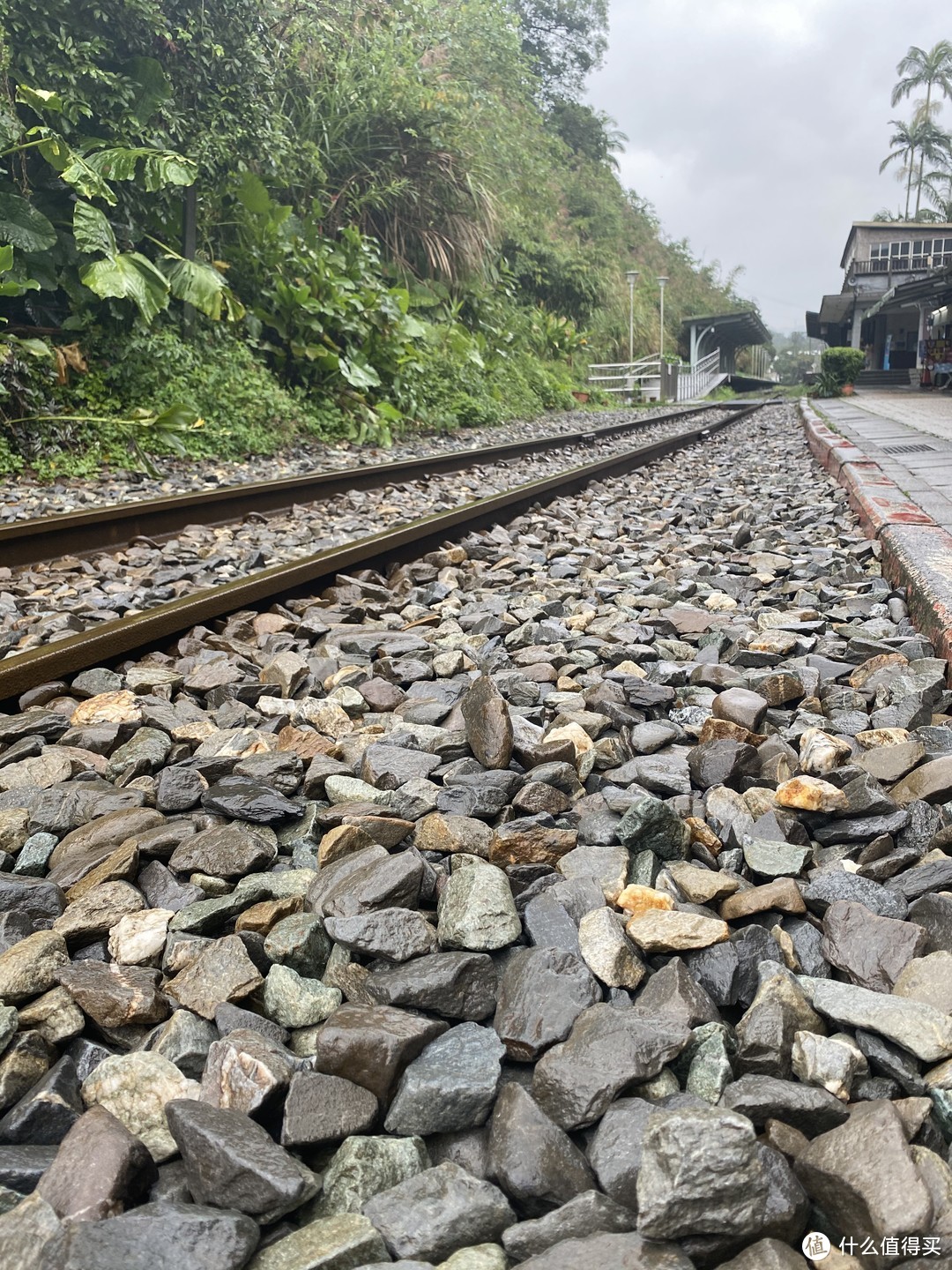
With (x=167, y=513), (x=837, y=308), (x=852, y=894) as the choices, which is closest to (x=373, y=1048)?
(x=852, y=894)

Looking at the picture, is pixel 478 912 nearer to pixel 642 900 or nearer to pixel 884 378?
pixel 642 900

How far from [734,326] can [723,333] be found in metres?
2.26

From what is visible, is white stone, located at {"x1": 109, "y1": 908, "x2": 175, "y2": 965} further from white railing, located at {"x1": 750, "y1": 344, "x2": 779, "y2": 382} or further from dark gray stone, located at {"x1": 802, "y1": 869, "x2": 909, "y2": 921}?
white railing, located at {"x1": 750, "y1": 344, "x2": 779, "y2": 382}

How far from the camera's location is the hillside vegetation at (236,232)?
785 centimetres

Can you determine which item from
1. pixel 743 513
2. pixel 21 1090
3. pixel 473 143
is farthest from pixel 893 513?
pixel 473 143

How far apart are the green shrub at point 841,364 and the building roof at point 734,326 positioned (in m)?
12.3

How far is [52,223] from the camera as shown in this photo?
822 centimetres

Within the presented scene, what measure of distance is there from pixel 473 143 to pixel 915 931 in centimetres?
1724

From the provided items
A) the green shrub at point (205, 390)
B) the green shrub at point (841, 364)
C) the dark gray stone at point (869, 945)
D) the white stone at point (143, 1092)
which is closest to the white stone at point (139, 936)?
the white stone at point (143, 1092)

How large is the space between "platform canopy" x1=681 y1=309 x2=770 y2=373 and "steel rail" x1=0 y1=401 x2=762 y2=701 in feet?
119

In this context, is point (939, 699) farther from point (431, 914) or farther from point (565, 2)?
point (565, 2)

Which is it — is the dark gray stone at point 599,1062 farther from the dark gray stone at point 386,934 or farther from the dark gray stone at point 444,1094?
the dark gray stone at point 386,934

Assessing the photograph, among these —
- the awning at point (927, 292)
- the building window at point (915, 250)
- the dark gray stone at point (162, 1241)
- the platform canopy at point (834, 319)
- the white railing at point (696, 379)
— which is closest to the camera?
the dark gray stone at point (162, 1241)

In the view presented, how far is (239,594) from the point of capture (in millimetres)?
3283
